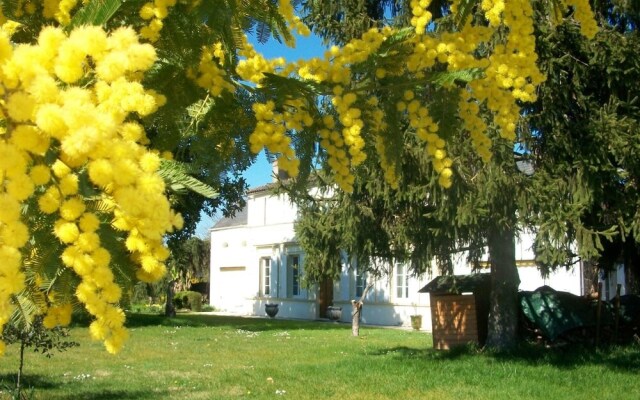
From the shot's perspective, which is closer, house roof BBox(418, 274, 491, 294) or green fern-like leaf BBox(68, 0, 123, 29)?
green fern-like leaf BBox(68, 0, 123, 29)

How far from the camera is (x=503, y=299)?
12.9 meters

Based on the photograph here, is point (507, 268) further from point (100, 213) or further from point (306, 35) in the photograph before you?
point (100, 213)

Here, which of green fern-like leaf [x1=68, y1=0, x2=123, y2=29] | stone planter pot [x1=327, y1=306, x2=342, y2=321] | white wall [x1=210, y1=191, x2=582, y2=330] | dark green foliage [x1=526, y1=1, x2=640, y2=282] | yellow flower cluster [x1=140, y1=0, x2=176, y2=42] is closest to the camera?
green fern-like leaf [x1=68, y1=0, x2=123, y2=29]

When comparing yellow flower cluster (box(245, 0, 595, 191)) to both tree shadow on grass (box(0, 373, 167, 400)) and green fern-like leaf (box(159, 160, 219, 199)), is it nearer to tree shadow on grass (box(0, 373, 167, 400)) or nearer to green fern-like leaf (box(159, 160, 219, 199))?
green fern-like leaf (box(159, 160, 219, 199))

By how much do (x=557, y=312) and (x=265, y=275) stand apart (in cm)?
1996

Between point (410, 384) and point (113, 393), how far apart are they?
13.4ft

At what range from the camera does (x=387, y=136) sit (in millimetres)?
3076

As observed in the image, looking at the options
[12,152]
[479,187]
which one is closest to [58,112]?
[12,152]

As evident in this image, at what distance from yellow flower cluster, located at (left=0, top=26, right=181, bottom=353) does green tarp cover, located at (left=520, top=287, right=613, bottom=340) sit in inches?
495

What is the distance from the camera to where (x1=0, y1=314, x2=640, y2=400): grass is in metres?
9.28

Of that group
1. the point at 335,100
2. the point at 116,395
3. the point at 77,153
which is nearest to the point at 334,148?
the point at 335,100

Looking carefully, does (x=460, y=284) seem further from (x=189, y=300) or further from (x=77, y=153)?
(x=189, y=300)

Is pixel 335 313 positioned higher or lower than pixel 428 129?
lower

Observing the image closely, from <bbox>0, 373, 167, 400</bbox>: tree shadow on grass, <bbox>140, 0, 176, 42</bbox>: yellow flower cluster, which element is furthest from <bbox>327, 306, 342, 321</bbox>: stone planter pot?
<bbox>140, 0, 176, 42</bbox>: yellow flower cluster
